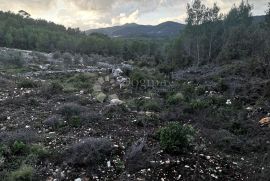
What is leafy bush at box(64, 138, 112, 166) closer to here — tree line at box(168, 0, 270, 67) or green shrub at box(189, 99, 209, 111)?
green shrub at box(189, 99, 209, 111)

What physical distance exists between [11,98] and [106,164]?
9.05m

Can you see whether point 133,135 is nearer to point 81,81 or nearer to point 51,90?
point 51,90

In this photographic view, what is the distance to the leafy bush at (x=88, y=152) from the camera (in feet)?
25.4

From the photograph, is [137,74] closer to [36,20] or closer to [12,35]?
[12,35]

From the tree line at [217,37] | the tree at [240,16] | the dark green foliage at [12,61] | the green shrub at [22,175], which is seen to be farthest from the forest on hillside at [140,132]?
the tree at [240,16]

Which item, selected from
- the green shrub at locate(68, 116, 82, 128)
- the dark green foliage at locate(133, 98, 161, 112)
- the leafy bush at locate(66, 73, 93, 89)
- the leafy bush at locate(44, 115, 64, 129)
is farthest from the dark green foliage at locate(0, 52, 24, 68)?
the green shrub at locate(68, 116, 82, 128)

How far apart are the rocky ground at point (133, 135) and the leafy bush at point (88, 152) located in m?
0.02

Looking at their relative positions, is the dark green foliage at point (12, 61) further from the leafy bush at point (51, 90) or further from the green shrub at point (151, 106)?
the green shrub at point (151, 106)

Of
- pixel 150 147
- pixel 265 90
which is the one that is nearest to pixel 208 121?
pixel 150 147

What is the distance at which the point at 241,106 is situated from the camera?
13.5m

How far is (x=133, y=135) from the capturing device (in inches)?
382

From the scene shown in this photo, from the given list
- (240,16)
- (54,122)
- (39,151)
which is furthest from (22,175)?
(240,16)

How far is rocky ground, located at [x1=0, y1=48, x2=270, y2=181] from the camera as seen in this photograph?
7480 millimetres

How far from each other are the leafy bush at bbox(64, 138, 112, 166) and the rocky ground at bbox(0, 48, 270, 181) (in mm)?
24
